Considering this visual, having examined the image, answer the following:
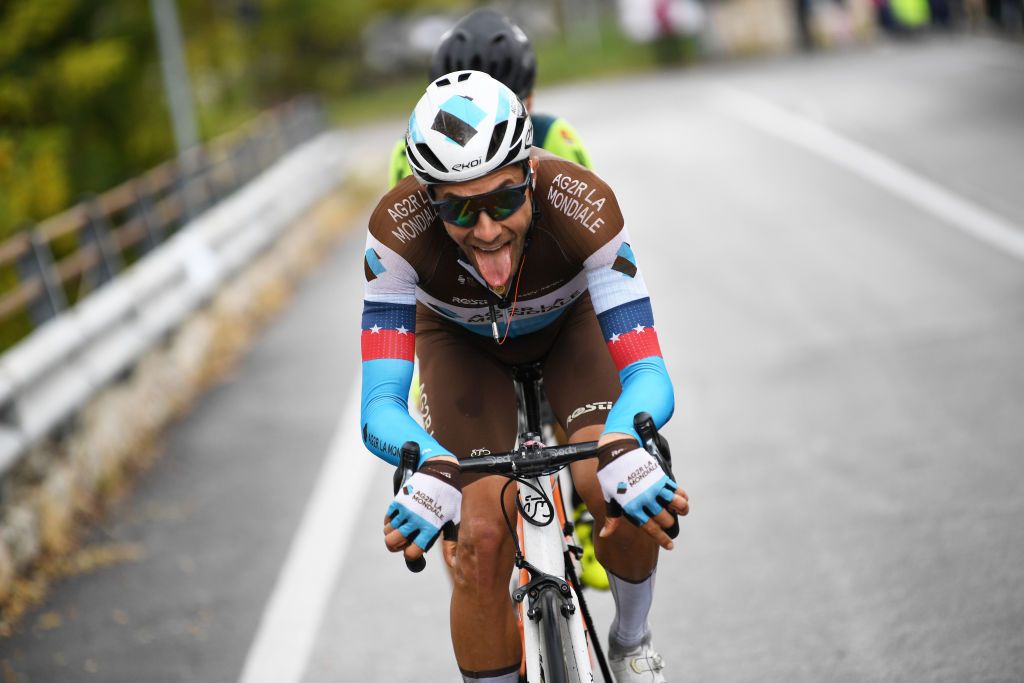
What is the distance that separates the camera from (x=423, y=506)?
351 cm

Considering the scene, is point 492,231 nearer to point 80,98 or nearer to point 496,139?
point 496,139

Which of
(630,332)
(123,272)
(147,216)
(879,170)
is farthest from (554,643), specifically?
(879,170)

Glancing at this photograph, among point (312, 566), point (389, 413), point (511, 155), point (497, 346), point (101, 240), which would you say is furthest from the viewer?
point (101, 240)

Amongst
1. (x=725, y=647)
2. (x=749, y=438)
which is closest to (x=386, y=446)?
(x=725, y=647)

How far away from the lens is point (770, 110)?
66.7 ft

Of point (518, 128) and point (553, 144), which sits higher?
point (518, 128)

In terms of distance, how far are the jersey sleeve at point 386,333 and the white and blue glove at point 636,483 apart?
2.36 ft

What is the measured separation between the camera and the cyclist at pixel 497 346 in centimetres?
364

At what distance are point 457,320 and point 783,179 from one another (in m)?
11.3

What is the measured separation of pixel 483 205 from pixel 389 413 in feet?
2.29

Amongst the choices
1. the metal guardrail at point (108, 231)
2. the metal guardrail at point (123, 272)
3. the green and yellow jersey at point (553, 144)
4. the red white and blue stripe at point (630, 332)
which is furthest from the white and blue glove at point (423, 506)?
the metal guardrail at point (108, 231)

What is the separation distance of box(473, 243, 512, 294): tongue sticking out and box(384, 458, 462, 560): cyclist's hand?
624 millimetres

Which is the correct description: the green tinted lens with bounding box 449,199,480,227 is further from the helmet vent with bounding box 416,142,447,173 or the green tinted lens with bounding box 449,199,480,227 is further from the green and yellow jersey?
the green and yellow jersey

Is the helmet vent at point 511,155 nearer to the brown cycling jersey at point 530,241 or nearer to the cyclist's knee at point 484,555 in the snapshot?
the brown cycling jersey at point 530,241
